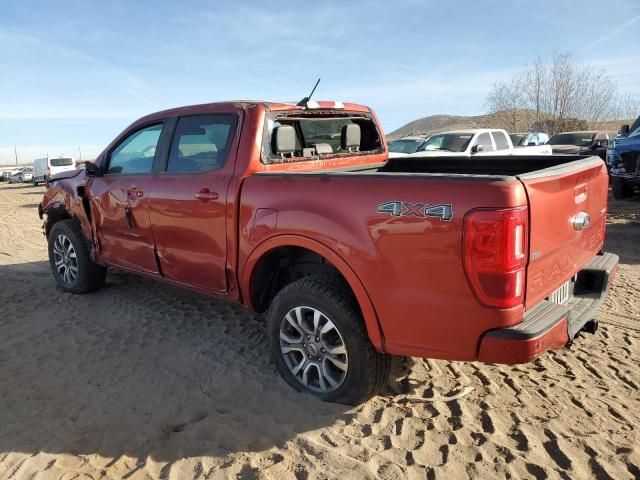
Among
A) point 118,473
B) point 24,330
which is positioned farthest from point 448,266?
point 24,330

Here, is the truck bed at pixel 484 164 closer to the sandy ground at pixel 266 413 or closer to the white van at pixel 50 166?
the sandy ground at pixel 266 413

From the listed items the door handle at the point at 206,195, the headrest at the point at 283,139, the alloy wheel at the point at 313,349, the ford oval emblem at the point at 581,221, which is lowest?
the alloy wheel at the point at 313,349

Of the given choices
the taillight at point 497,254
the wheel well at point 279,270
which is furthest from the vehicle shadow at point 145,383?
the taillight at point 497,254

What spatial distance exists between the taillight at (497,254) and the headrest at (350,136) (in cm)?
232

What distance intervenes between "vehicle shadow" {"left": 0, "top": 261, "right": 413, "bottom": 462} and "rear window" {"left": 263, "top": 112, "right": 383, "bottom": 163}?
1603mm

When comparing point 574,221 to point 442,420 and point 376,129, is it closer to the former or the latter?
point 442,420

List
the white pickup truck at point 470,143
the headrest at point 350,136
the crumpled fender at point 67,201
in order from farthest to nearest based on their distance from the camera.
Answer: the white pickup truck at point 470,143 < the crumpled fender at point 67,201 < the headrest at point 350,136

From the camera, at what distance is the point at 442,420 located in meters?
3.04

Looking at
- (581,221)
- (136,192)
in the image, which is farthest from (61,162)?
(581,221)

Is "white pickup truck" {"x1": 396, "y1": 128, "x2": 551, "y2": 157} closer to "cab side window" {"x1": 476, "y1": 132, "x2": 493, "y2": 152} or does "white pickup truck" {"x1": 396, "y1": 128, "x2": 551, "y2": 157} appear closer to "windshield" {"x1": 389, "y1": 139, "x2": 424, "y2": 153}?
"cab side window" {"x1": 476, "y1": 132, "x2": 493, "y2": 152}

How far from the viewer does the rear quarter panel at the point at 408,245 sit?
8.09 ft

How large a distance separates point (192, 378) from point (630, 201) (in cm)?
1186

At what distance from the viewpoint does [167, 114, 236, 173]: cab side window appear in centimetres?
379

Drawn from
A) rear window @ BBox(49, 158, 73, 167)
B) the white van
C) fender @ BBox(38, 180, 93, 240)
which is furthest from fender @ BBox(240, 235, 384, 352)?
rear window @ BBox(49, 158, 73, 167)
